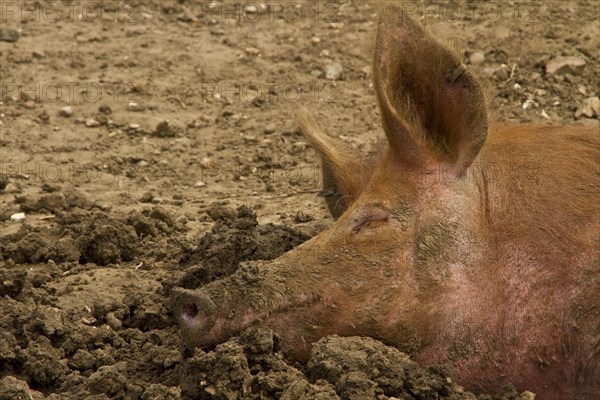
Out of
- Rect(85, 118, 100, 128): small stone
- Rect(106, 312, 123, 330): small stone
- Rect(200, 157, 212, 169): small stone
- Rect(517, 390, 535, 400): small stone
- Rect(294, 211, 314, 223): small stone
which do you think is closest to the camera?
Rect(517, 390, 535, 400): small stone

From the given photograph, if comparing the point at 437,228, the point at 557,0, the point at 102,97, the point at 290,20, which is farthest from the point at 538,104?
the point at 437,228

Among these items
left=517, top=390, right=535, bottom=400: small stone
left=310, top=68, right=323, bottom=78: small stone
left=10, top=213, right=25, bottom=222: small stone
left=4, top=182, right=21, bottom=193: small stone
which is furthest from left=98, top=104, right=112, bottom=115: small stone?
left=517, top=390, right=535, bottom=400: small stone

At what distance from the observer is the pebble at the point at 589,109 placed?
8227 millimetres

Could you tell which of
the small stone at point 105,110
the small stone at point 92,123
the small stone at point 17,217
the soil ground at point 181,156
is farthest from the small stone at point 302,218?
the small stone at point 105,110

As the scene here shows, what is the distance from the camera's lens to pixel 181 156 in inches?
324

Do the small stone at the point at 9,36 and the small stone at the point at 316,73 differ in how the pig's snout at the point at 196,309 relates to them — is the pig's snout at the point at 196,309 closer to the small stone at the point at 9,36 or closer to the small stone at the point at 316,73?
the small stone at the point at 316,73

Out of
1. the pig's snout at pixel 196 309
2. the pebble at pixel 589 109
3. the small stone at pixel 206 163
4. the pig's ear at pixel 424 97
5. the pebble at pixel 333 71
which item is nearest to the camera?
the pig's snout at pixel 196 309

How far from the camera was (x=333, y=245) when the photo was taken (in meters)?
4.85

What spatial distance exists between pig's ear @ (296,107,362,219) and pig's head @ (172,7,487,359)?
14.5 inches

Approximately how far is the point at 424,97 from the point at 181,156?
11.8 ft

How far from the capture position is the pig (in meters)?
4.66

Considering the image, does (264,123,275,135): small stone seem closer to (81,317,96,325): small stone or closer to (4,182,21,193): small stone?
(4,182,21,193): small stone

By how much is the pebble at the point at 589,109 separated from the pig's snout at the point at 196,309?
4.47 metres

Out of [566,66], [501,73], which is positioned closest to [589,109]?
[566,66]
